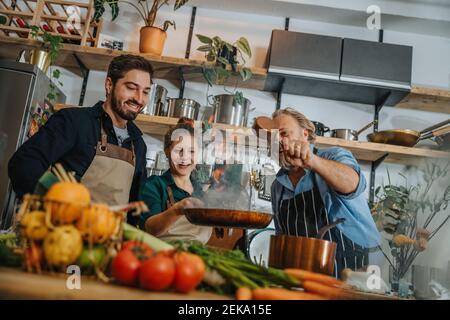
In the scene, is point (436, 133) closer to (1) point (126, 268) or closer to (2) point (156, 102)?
(2) point (156, 102)

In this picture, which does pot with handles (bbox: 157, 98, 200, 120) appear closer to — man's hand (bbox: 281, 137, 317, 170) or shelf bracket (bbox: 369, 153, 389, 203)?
shelf bracket (bbox: 369, 153, 389, 203)

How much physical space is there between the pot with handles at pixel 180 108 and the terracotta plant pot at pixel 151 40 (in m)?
0.32

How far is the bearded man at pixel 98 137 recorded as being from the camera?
70cm

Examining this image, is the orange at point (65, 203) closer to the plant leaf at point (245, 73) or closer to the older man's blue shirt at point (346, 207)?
the older man's blue shirt at point (346, 207)

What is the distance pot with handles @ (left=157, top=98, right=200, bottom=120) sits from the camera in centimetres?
235

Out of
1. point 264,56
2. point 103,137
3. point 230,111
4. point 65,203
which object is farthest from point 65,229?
point 264,56

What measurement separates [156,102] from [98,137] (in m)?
1.62

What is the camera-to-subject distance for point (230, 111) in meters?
2.30

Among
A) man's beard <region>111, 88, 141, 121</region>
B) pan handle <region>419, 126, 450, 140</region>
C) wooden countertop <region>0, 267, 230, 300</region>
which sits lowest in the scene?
wooden countertop <region>0, 267, 230, 300</region>

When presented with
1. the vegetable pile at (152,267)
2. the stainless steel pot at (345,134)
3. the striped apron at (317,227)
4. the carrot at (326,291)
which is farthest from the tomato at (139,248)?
the stainless steel pot at (345,134)

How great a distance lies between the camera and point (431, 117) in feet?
8.77

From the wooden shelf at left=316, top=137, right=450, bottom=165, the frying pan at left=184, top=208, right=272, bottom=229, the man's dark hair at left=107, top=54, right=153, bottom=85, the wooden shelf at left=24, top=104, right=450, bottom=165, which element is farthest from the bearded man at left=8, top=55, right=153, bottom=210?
the wooden shelf at left=316, top=137, right=450, bottom=165

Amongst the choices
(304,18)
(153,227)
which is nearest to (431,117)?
(304,18)

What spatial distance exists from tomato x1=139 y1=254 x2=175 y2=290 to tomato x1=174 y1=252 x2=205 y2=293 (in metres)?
0.01
